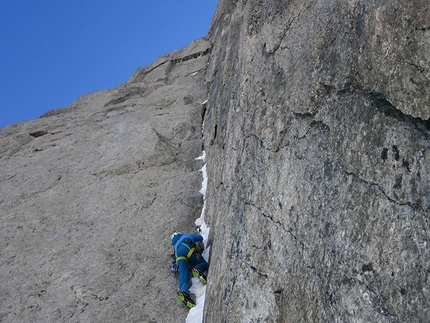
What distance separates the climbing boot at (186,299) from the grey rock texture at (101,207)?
28 centimetres

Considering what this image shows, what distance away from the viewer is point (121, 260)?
13.8 metres

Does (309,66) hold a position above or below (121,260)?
above

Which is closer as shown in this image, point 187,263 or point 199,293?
point 199,293

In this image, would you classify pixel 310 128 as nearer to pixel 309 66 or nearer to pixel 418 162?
pixel 309 66

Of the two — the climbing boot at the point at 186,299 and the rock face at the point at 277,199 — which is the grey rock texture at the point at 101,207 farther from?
the climbing boot at the point at 186,299

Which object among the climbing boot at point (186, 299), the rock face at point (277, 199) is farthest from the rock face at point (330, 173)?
the climbing boot at point (186, 299)

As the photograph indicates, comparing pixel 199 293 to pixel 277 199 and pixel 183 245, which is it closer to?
pixel 183 245

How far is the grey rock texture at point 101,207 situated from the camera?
41.4 ft

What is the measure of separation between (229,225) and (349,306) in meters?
4.47

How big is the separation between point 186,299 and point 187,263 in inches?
38.0

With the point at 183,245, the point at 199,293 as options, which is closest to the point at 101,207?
the point at 183,245

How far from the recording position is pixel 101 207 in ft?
55.8

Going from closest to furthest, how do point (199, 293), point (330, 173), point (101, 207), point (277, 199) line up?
point (330, 173)
point (277, 199)
point (199, 293)
point (101, 207)

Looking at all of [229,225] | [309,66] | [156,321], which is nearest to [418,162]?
[309,66]
